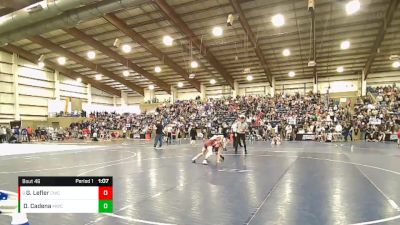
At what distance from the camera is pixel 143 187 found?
267 inches

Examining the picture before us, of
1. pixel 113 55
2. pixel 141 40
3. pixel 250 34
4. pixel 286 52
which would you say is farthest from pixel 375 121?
pixel 113 55

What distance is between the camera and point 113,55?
119 ft

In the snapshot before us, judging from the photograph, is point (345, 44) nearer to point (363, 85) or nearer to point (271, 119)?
point (271, 119)

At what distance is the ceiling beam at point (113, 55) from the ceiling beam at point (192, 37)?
1022 cm

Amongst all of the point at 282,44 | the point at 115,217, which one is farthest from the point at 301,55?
the point at 115,217

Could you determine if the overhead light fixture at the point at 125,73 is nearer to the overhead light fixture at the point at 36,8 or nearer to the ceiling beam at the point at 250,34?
the ceiling beam at the point at 250,34

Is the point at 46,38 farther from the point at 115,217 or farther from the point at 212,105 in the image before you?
the point at 115,217

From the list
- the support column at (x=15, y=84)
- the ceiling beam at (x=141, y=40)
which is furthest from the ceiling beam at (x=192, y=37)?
the support column at (x=15, y=84)

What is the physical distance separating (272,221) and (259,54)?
102 feet

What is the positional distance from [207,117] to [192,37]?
1039 cm
